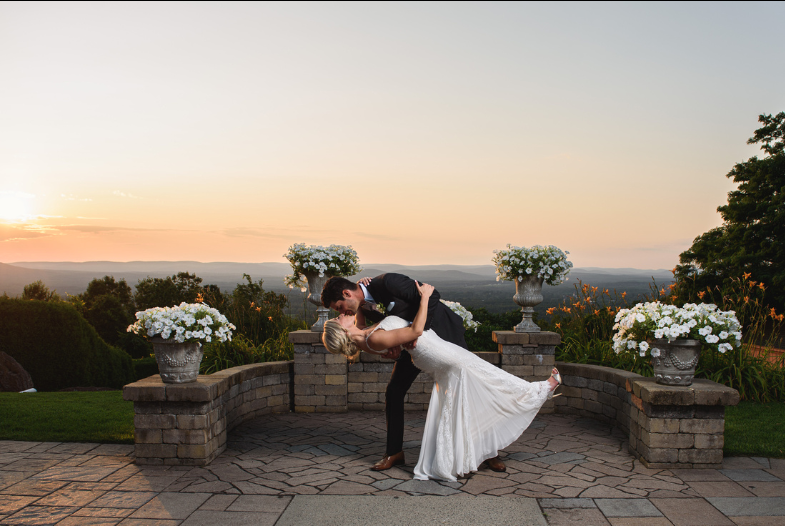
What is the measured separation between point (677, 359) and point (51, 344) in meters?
12.4

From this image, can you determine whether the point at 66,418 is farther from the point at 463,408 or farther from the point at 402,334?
the point at 463,408

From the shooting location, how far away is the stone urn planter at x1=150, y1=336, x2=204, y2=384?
189 inches

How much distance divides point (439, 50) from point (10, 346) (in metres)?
10.7

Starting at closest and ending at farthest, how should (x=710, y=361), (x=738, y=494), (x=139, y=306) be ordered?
1. (x=738, y=494)
2. (x=710, y=361)
3. (x=139, y=306)

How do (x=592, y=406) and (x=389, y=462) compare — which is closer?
(x=389, y=462)

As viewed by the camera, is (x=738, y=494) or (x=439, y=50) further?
(x=439, y=50)

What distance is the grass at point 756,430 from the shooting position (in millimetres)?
5181

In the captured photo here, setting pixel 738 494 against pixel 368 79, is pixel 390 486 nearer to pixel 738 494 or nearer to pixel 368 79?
pixel 738 494

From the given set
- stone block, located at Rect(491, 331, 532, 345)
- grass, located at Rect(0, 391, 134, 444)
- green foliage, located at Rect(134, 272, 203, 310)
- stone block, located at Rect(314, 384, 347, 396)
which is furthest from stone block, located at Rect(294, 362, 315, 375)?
green foliage, located at Rect(134, 272, 203, 310)

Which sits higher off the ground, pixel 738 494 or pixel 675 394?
pixel 675 394

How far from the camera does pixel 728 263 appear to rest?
79.6 feet

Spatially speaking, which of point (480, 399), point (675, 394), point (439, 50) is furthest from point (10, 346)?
point (675, 394)

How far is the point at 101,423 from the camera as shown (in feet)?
21.0

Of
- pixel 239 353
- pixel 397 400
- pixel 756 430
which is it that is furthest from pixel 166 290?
pixel 756 430
